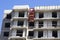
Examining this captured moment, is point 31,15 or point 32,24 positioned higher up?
point 31,15

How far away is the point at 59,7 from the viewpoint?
4028 cm

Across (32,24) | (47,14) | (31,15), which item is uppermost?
(47,14)

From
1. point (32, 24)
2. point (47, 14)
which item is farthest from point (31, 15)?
point (47, 14)

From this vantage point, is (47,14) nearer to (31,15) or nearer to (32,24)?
(31,15)

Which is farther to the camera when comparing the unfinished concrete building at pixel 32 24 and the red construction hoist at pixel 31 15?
the red construction hoist at pixel 31 15

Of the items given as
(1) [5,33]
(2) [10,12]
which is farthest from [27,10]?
(1) [5,33]

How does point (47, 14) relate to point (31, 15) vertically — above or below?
above

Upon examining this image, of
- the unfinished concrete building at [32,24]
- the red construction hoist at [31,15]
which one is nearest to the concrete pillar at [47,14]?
the unfinished concrete building at [32,24]

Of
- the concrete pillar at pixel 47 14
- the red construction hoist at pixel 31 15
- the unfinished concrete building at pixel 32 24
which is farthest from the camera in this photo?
the concrete pillar at pixel 47 14

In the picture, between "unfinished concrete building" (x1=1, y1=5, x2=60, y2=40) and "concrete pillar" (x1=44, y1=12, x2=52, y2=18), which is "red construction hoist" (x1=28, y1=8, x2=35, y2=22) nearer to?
"unfinished concrete building" (x1=1, y1=5, x2=60, y2=40)

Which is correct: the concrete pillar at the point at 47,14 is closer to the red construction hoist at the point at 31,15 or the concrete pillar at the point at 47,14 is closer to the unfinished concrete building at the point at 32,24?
the unfinished concrete building at the point at 32,24

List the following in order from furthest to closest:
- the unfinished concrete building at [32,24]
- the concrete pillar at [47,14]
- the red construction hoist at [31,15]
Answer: the concrete pillar at [47,14] < the red construction hoist at [31,15] < the unfinished concrete building at [32,24]

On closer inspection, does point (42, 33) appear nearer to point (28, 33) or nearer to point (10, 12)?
point (28, 33)

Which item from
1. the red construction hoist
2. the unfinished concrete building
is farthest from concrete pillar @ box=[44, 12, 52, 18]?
the red construction hoist
